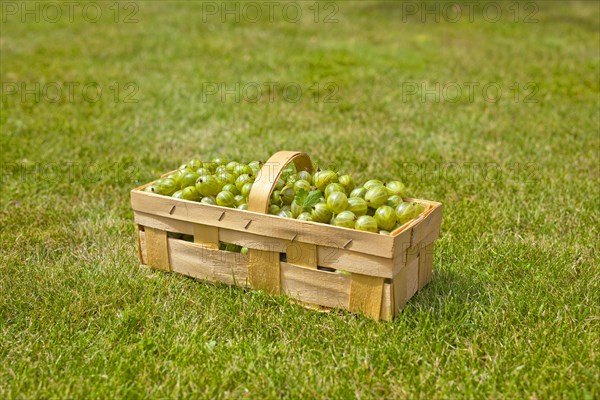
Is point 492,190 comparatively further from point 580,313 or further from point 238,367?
point 238,367

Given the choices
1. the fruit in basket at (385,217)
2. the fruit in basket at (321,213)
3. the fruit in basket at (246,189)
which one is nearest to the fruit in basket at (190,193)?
the fruit in basket at (246,189)

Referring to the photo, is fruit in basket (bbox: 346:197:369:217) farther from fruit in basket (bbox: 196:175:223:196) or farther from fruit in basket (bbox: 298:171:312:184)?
fruit in basket (bbox: 196:175:223:196)

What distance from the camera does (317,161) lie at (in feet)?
14.9

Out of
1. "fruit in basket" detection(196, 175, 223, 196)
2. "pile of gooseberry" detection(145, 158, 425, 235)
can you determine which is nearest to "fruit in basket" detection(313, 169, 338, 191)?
"pile of gooseberry" detection(145, 158, 425, 235)

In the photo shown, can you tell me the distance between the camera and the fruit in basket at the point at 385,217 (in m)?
2.60

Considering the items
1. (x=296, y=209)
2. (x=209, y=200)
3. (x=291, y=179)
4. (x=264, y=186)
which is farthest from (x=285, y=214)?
(x=209, y=200)

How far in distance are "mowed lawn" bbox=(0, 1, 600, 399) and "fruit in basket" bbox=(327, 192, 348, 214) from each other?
17.3 inches

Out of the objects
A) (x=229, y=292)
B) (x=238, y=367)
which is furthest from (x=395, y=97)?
(x=238, y=367)

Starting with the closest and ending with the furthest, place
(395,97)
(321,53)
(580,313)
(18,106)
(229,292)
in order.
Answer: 1. (580,313)
2. (229,292)
3. (18,106)
4. (395,97)
5. (321,53)

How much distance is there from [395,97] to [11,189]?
355cm

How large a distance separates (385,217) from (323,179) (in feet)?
1.25

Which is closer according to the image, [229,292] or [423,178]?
[229,292]

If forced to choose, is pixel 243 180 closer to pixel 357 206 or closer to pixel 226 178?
pixel 226 178

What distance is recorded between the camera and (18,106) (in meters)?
5.86
